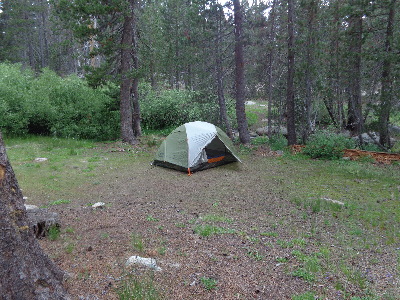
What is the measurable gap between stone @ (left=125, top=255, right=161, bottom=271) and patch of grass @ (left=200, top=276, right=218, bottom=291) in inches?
22.3

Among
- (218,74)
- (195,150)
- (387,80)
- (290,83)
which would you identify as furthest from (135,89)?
(387,80)

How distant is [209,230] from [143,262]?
63.4 inches

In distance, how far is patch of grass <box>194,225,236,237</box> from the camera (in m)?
5.23

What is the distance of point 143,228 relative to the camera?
5387mm

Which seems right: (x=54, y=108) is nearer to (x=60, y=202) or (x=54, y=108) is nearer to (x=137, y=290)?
(x=60, y=202)

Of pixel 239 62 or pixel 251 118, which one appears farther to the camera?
pixel 251 118

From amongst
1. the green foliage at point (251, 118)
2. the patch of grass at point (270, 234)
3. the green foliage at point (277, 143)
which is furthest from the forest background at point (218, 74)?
the patch of grass at point (270, 234)

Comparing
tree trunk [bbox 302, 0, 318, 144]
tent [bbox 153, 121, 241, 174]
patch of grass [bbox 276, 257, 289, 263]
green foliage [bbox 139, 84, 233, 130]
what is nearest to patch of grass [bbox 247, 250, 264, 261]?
patch of grass [bbox 276, 257, 289, 263]

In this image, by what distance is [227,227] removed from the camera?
565 centimetres

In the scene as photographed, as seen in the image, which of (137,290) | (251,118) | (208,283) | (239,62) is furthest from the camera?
(251,118)

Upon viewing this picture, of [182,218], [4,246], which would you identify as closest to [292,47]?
[182,218]

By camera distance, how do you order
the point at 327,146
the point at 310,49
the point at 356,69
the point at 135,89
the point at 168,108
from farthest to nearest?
the point at 168,108 < the point at 135,89 < the point at 356,69 < the point at 310,49 < the point at 327,146

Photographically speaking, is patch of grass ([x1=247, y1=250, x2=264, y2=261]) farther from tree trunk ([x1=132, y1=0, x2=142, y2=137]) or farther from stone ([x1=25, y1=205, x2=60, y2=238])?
tree trunk ([x1=132, y1=0, x2=142, y2=137])

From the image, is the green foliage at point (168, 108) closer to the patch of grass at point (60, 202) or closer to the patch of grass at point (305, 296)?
the patch of grass at point (60, 202)
